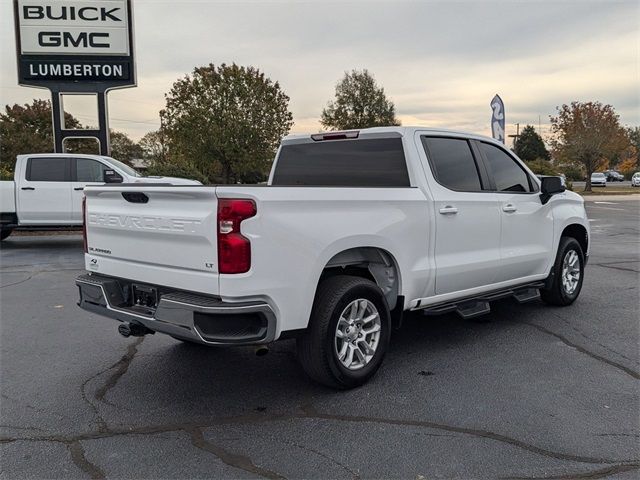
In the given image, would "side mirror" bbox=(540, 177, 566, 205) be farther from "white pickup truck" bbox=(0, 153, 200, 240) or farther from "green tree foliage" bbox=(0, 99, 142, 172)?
"green tree foliage" bbox=(0, 99, 142, 172)

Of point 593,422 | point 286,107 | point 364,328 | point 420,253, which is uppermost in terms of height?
point 286,107

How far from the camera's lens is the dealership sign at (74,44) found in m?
17.2

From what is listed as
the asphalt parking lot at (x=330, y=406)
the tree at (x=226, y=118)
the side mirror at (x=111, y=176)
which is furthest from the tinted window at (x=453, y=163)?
the tree at (x=226, y=118)

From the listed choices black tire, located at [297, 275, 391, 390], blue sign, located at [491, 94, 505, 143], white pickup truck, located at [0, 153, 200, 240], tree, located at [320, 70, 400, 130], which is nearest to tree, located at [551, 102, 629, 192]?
tree, located at [320, 70, 400, 130]

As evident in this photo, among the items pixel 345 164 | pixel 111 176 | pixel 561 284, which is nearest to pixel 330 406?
pixel 345 164

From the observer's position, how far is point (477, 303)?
5.32m

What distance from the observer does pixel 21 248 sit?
41.3 feet

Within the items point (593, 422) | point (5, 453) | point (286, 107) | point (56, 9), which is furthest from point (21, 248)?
point (286, 107)

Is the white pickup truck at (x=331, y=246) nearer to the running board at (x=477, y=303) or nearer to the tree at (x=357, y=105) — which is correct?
the running board at (x=477, y=303)

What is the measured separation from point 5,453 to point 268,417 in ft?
5.13

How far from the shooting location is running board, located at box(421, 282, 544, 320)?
4.96m

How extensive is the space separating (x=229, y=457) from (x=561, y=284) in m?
4.76

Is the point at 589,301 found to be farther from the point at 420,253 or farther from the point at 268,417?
the point at 268,417

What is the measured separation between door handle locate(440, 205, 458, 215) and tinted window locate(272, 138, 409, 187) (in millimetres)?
387
